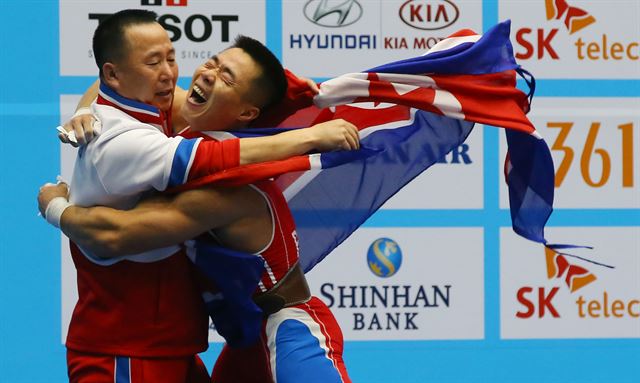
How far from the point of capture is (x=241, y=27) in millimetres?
3330

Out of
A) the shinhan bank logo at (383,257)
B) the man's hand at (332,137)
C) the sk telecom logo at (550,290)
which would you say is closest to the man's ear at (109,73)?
the man's hand at (332,137)

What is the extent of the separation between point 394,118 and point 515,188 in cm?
28

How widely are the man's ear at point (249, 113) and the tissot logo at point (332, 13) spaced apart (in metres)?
1.18

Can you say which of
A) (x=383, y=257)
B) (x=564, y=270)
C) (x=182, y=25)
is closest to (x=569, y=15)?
(x=564, y=270)

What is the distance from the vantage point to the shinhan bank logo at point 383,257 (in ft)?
11.1

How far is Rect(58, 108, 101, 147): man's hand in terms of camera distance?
6.70 feet

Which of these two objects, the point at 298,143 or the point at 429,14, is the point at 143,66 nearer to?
the point at 298,143

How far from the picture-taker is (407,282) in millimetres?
3410

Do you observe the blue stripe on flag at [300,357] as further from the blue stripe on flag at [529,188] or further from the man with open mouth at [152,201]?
the blue stripe on flag at [529,188]

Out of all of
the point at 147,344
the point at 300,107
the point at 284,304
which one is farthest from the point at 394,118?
the point at 147,344

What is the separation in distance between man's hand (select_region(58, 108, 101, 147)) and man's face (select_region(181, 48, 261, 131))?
19cm

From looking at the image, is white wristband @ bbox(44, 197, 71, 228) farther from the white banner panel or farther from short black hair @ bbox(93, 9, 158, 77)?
the white banner panel


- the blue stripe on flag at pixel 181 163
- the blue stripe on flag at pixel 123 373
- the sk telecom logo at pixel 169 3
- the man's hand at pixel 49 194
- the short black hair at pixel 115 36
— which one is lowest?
the blue stripe on flag at pixel 123 373

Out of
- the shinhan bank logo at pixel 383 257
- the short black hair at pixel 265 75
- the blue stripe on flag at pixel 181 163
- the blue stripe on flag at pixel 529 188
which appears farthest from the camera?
the shinhan bank logo at pixel 383 257
